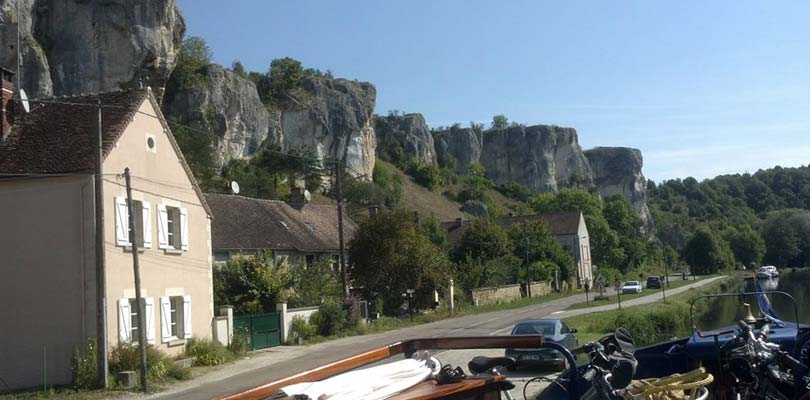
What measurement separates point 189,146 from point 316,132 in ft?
137

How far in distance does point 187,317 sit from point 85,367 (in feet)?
19.9

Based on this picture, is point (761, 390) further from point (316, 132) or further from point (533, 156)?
point (533, 156)

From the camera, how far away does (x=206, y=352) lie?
2745 centimetres

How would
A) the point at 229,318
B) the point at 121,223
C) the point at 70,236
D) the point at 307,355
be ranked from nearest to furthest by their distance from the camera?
the point at 70,236, the point at 121,223, the point at 307,355, the point at 229,318

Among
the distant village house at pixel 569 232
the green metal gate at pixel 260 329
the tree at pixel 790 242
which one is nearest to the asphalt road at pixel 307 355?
the green metal gate at pixel 260 329

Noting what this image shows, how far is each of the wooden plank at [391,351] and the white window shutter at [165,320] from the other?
22.1 m

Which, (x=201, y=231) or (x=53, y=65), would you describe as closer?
(x=201, y=231)

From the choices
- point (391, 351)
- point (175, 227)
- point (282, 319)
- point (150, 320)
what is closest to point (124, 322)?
point (150, 320)

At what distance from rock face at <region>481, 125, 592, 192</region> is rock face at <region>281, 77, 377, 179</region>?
58.9 metres

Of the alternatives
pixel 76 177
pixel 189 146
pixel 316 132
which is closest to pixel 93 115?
pixel 76 177

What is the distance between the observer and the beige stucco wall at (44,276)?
23391 millimetres

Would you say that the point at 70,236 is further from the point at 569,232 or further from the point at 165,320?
the point at 569,232

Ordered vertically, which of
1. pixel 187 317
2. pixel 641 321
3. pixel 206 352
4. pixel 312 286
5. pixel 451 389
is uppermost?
pixel 312 286

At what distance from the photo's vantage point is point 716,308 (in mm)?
44219
